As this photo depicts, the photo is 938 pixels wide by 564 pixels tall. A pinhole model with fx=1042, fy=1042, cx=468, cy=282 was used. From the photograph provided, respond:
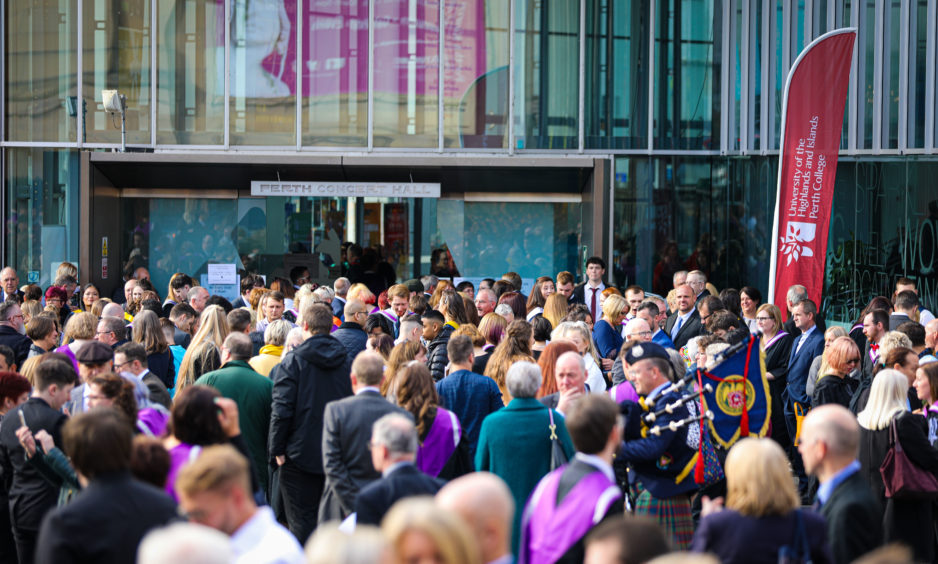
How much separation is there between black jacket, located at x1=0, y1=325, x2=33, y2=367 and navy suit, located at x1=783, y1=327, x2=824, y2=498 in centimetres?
706

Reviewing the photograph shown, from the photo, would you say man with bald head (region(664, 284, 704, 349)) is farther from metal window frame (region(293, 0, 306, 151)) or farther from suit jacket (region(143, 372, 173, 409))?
metal window frame (region(293, 0, 306, 151))

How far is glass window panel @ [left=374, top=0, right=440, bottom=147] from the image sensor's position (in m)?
19.6

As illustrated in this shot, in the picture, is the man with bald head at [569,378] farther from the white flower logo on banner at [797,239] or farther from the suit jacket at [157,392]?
the white flower logo on banner at [797,239]

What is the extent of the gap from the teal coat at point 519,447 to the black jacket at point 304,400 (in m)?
1.71

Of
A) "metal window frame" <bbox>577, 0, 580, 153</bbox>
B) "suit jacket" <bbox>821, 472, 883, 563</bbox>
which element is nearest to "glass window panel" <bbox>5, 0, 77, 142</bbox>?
"metal window frame" <bbox>577, 0, 580, 153</bbox>

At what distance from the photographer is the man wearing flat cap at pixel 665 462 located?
236 inches

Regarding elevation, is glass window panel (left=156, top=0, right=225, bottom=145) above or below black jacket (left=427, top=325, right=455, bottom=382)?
above

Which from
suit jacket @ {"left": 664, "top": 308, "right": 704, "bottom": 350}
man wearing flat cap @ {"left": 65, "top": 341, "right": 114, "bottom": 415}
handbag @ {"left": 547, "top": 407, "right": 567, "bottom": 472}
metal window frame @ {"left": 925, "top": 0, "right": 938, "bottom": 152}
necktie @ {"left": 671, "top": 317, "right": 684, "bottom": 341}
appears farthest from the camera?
metal window frame @ {"left": 925, "top": 0, "right": 938, "bottom": 152}

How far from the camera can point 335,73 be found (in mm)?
19641

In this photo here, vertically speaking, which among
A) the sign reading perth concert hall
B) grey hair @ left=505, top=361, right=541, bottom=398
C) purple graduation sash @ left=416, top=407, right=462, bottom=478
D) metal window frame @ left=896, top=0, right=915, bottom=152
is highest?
metal window frame @ left=896, top=0, right=915, bottom=152

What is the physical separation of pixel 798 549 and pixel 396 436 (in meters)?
1.87

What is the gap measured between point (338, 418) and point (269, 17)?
14.9m

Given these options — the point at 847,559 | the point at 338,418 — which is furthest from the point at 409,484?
the point at 847,559

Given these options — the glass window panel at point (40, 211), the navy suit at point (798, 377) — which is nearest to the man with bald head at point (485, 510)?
the navy suit at point (798, 377)
